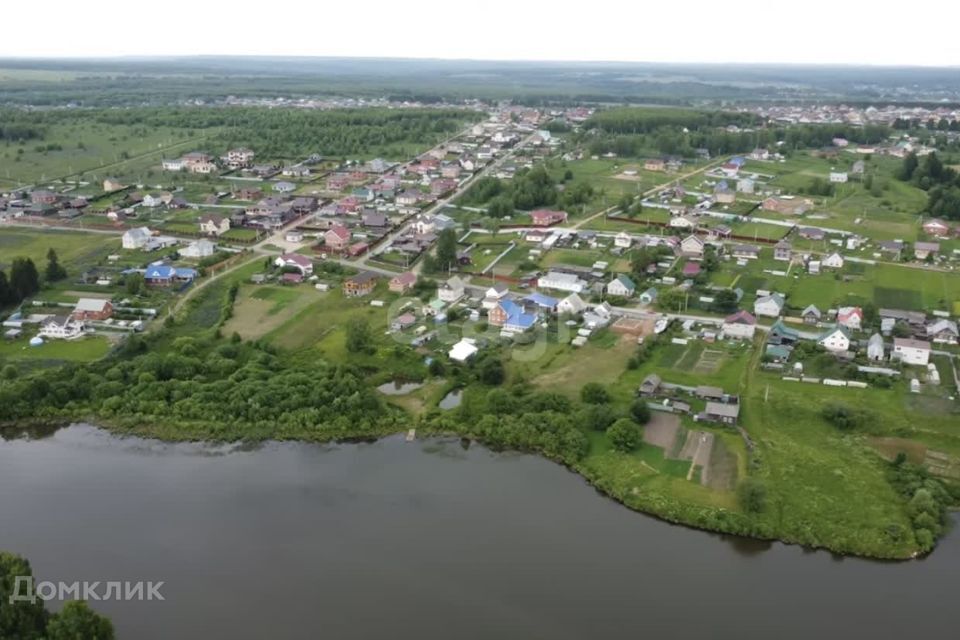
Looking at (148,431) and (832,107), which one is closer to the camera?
(148,431)

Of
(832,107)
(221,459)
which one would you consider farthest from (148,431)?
(832,107)

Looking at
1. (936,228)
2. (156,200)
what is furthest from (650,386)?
(156,200)

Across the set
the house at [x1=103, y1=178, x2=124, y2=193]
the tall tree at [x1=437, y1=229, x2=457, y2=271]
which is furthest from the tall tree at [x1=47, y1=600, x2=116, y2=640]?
the house at [x1=103, y1=178, x2=124, y2=193]

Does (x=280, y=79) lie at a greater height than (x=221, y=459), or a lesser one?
greater

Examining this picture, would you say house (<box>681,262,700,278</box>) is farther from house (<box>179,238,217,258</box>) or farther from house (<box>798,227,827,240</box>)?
house (<box>179,238,217,258</box>)

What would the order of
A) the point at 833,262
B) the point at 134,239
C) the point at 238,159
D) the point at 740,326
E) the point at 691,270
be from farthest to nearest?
1. the point at 238,159
2. the point at 134,239
3. the point at 833,262
4. the point at 691,270
5. the point at 740,326

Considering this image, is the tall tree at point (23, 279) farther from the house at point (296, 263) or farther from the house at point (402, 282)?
the house at point (402, 282)

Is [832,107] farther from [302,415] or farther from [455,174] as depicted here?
[302,415]

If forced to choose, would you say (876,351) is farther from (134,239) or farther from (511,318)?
(134,239)
